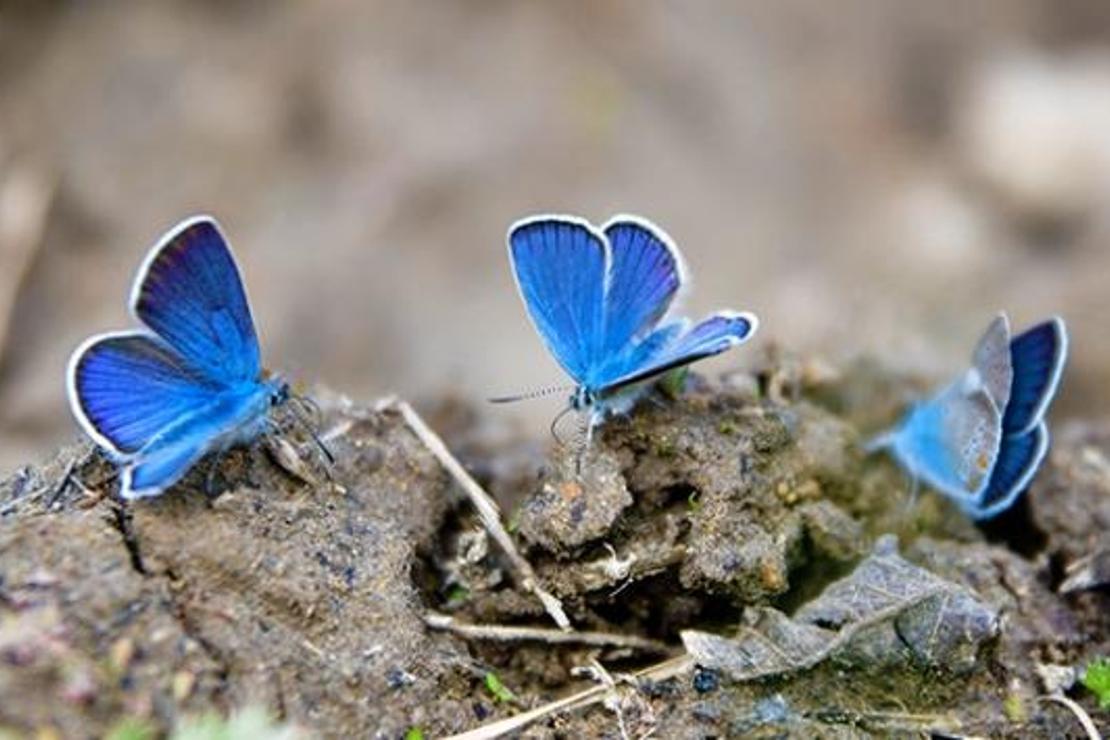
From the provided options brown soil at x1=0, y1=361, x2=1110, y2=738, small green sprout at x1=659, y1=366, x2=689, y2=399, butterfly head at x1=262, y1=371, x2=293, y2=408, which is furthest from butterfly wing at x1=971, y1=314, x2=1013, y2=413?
butterfly head at x1=262, y1=371, x2=293, y2=408

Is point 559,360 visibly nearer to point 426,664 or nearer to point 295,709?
point 426,664

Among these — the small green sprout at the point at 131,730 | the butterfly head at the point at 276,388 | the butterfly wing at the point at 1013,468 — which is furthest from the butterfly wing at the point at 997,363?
the small green sprout at the point at 131,730

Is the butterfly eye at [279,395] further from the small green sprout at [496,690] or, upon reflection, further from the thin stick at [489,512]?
the small green sprout at [496,690]

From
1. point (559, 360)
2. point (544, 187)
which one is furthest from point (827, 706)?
point (544, 187)

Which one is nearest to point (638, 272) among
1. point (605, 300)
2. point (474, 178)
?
point (605, 300)

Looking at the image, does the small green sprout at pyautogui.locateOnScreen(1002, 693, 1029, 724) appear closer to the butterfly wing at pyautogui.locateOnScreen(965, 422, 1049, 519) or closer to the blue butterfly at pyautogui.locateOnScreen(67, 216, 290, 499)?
the butterfly wing at pyautogui.locateOnScreen(965, 422, 1049, 519)
